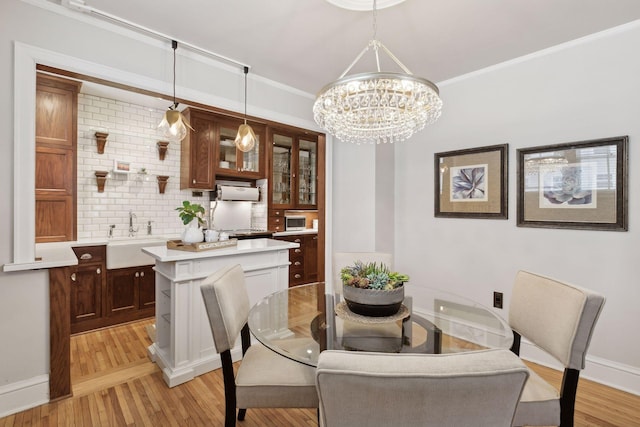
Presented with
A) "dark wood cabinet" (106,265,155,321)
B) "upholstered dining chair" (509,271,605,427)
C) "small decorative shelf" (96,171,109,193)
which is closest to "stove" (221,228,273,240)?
"dark wood cabinet" (106,265,155,321)

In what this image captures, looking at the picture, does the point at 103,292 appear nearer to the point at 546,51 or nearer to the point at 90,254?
the point at 90,254

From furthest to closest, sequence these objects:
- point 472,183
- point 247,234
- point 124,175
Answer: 1. point 247,234
2. point 124,175
3. point 472,183

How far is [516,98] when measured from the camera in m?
2.52

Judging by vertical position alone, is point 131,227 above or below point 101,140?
below

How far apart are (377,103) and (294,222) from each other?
341cm

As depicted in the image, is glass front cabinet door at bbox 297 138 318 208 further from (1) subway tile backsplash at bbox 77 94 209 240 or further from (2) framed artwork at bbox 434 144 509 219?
(2) framed artwork at bbox 434 144 509 219

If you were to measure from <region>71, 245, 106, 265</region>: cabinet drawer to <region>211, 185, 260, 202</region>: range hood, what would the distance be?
4.92ft

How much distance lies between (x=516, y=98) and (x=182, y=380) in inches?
130

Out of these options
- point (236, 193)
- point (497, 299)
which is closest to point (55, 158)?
point (236, 193)

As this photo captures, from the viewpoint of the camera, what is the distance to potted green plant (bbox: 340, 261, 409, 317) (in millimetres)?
1416

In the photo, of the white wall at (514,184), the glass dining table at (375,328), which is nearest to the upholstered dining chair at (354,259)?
the glass dining table at (375,328)

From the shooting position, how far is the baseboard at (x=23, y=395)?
1.78m

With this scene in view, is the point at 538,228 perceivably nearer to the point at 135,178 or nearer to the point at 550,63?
the point at 550,63

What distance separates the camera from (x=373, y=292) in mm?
1413
